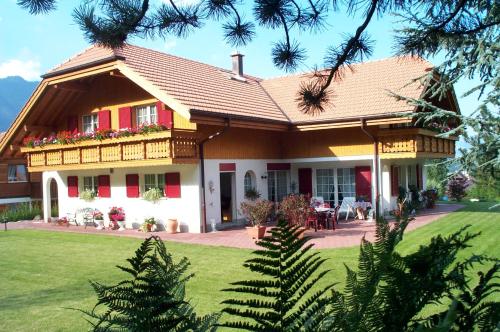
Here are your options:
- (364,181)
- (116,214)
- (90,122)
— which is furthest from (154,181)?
(364,181)

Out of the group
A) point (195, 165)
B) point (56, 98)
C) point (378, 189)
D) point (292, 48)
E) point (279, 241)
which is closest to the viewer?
point (279, 241)

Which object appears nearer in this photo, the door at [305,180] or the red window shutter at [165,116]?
the red window shutter at [165,116]

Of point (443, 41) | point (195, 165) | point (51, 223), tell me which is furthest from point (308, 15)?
point (51, 223)

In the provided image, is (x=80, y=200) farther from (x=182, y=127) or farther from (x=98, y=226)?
(x=182, y=127)

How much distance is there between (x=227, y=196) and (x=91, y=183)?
19.6 ft

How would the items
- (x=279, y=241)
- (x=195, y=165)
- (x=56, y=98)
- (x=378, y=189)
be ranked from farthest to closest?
(x=56, y=98)
(x=378, y=189)
(x=195, y=165)
(x=279, y=241)

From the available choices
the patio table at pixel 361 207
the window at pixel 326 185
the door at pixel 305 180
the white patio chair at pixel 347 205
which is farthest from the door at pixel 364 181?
the door at pixel 305 180

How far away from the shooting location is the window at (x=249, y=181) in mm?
18423

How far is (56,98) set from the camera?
65.0ft

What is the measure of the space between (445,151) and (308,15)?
1857cm

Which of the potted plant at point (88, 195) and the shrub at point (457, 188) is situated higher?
the potted plant at point (88, 195)

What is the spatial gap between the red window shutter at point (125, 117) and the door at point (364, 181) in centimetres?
899

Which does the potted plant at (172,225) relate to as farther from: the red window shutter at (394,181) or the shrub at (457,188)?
the shrub at (457,188)

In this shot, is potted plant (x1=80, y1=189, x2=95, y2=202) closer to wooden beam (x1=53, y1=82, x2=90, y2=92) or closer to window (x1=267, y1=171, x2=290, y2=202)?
wooden beam (x1=53, y1=82, x2=90, y2=92)
